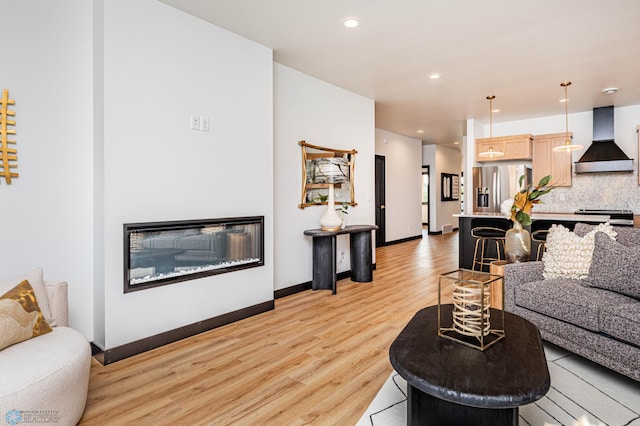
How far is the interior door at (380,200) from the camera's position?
796 centimetres

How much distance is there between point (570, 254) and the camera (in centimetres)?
278

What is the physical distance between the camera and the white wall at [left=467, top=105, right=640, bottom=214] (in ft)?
19.6

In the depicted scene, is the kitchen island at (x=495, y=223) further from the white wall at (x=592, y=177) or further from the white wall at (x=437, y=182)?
the white wall at (x=437, y=182)

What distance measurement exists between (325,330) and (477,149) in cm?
532

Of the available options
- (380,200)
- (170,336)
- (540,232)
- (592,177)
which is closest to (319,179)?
(170,336)

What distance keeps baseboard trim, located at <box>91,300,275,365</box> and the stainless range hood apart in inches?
231

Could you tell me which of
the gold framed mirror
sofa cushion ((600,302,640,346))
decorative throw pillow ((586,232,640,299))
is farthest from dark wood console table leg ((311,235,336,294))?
sofa cushion ((600,302,640,346))

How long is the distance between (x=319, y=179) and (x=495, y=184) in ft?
13.0

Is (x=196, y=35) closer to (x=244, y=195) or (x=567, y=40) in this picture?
(x=244, y=195)

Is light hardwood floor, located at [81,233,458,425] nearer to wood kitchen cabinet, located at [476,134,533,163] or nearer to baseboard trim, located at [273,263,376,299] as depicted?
baseboard trim, located at [273,263,376,299]

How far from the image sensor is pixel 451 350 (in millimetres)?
1612

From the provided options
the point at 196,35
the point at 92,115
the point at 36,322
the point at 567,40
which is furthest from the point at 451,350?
the point at 567,40

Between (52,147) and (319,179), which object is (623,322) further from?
(52,147)

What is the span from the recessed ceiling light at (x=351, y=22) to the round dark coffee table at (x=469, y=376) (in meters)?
2.60
